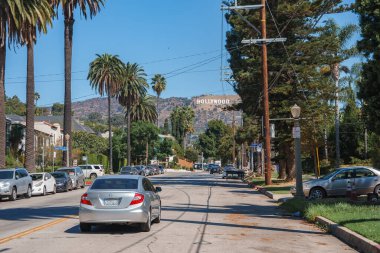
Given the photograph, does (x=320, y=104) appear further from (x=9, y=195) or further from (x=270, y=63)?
(x=9, y=195)

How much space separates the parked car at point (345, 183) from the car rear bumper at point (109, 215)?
1330 cm

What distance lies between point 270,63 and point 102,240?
3050 cm

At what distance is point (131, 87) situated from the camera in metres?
86.4

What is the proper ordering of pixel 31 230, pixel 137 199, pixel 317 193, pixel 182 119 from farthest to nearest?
pixel 182 119, pixel 317 193, pixel 31 230, pixel 137 199

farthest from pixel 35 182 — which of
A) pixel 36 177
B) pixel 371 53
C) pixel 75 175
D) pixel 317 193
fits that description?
pixel 371 53

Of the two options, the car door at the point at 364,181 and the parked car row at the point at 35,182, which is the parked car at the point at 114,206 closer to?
the car door at the point at 364,181

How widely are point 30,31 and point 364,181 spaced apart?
26.5 metres

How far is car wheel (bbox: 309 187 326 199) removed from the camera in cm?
2481

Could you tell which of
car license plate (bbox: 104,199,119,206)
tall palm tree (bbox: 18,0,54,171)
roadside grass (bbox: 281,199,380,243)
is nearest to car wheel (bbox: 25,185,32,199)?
tall palm tree (bbox: 18,0,54,171)

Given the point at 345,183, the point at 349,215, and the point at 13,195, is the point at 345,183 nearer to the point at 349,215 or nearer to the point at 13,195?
the point at 349,215

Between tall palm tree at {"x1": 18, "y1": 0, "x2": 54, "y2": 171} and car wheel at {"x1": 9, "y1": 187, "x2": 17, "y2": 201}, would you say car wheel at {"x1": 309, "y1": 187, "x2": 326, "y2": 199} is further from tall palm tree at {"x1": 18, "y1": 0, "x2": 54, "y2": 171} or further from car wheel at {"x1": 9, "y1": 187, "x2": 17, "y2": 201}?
tall palm tree at {"x1": 18, "y1": 0, "x2": 54, "y2": 171}

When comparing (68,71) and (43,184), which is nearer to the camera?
(43,184)

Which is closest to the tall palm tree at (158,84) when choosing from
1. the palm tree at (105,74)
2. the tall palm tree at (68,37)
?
the palm tree at (105,74)

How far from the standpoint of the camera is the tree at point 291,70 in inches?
1590
